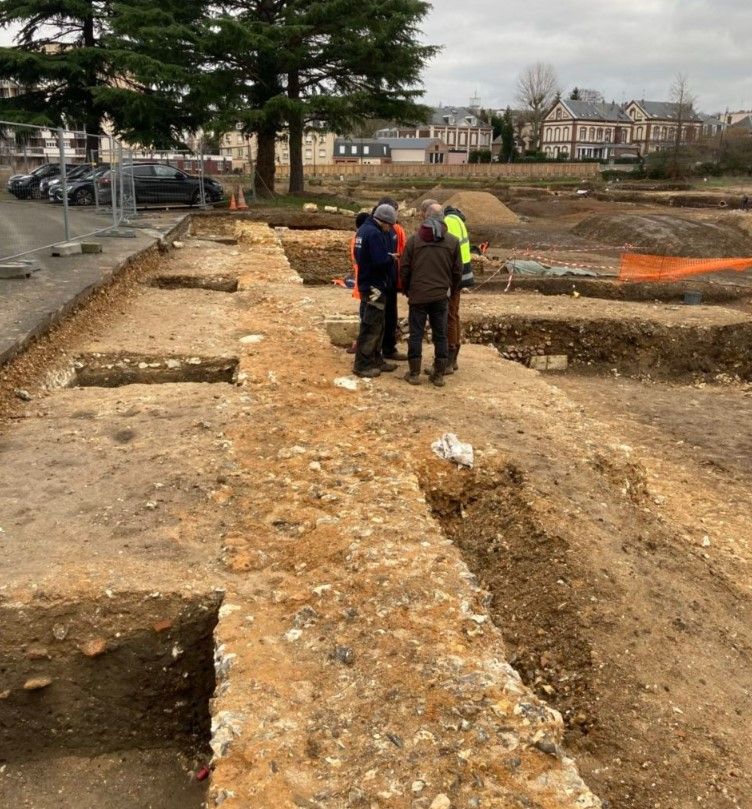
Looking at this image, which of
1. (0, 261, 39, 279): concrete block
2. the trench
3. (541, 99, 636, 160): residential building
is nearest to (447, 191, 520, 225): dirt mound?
(0, 261, 39, 279): concrete block

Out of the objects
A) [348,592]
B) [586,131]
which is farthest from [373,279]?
[586,131]

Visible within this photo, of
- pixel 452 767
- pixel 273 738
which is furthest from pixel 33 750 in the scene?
pixel 452 767

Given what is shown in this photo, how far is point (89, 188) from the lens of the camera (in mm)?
18875

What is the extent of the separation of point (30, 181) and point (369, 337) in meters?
7.88

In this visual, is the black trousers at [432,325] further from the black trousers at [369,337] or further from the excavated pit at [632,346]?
the excavated pit at [632,346]

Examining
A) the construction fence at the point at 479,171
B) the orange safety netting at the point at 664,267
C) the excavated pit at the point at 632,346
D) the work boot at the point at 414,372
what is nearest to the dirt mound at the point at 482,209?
the orange safety netting at the point at 664,267

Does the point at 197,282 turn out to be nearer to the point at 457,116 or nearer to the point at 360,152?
the point at 360,152

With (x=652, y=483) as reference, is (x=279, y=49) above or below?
above

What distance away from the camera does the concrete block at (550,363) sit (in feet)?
38.2

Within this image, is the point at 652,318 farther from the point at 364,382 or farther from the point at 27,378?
the point at 27,378

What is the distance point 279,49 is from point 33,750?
24735 millimetres

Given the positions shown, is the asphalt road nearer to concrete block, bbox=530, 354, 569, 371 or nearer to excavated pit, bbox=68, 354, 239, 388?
excavated pit, bbox=68, 354, 239, 388

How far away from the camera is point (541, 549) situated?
4.93m

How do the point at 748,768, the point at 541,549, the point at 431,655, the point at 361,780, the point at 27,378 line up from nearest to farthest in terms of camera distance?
the point at 361,780
the point at 431,655
the point at 748,768
the point at 541,549
the point at 27,378
